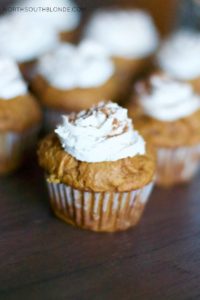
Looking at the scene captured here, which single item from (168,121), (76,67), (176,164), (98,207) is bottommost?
(176,164)

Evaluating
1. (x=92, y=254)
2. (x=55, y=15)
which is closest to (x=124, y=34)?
(x=55, y=15)

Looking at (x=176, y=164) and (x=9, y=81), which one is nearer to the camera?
(x=9, y=81)

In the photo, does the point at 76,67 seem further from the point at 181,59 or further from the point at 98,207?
the point at 98,207

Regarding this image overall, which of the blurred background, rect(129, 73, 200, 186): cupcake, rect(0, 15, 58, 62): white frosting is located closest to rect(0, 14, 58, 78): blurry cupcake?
rect(0, 15, 58, 62): white frosting

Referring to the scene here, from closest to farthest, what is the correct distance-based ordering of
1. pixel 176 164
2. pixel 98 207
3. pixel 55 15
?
pixel 98 207 → pixel 176 164 → pixel 55 15

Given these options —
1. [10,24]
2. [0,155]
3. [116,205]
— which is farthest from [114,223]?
[10,24]

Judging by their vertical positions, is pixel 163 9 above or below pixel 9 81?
below

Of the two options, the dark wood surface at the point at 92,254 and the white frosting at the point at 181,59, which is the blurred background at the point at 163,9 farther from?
the dark wood surface at the point at 92,254
